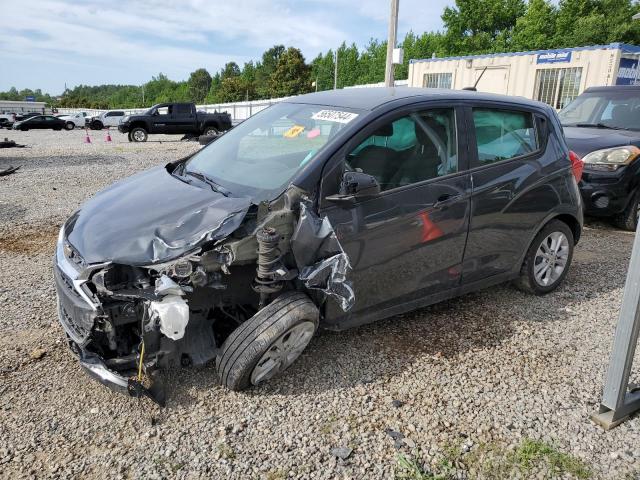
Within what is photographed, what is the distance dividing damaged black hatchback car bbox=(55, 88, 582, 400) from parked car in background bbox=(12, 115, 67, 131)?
3504cm

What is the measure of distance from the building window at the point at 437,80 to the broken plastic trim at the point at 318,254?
2604cm

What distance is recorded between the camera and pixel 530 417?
280 cm

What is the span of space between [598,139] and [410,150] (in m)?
4.64

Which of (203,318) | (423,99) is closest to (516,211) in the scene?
(423,99)

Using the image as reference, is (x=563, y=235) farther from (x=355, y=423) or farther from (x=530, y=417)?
(x=355, y=423)

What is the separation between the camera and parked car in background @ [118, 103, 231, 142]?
→ 21969 mm

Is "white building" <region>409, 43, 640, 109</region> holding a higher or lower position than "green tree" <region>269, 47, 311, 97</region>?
lower

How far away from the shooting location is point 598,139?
6.62 metres

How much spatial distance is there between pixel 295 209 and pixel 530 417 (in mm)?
1834

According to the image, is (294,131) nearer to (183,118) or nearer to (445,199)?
(445,199)

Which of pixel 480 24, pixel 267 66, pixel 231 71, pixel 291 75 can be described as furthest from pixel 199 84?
pixel 480 24

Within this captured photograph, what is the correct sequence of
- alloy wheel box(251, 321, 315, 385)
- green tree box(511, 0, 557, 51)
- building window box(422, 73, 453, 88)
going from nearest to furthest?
alloy wheel box(251, 321, 315, 385) < building window box(422, 73, 453, 88) < green tree box(511, 0, 557, 51)

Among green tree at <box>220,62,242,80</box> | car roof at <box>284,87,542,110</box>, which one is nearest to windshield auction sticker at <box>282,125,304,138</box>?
car roof at <box>284,87,542,110</box>

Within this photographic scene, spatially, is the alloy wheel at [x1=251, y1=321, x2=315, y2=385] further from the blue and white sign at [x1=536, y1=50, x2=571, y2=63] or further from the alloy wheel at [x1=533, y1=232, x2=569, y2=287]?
the blue and white sign at [x1=536, y1=50, x2=571, y2=63]
